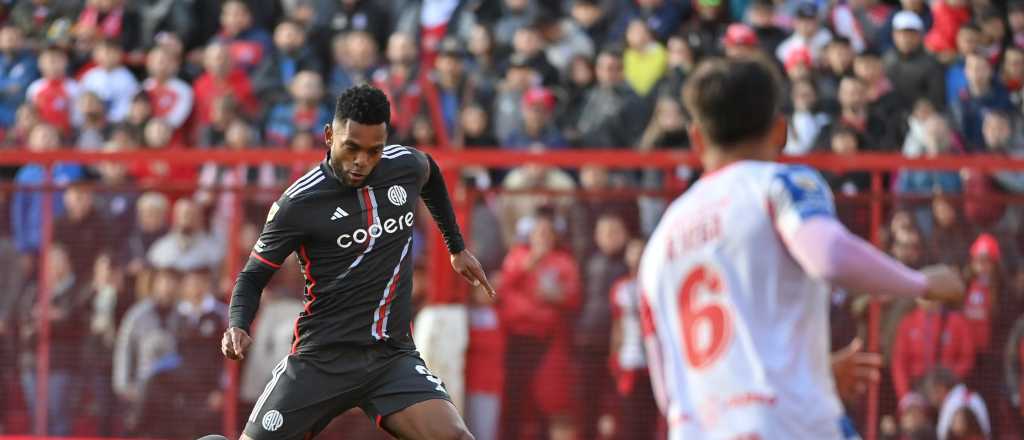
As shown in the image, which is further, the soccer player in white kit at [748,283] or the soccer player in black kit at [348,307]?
the soccer player in black kit at [348,307]

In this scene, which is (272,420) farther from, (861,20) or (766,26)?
(861,20)

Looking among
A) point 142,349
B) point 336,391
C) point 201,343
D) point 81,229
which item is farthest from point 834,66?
point 336,391

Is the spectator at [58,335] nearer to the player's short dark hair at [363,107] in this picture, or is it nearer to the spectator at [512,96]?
the spectator at [512,96]

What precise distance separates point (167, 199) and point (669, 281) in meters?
6.42

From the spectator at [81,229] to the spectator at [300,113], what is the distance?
2.04 m

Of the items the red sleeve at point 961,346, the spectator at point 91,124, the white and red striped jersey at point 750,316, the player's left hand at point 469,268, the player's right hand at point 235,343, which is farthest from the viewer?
the spectator at point 91,124

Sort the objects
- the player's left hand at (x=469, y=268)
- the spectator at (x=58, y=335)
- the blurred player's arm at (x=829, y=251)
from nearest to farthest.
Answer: the blurred player's arm at (x=829, y=251) → the player's left hand at (x=469, y=268) → the spectator at (x=58, y=335)

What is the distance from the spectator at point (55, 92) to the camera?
12.3 meters

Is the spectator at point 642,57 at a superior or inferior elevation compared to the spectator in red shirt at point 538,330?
superior

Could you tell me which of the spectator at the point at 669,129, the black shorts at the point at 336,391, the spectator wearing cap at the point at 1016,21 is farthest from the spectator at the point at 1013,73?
the black shorts at the point at 336,391

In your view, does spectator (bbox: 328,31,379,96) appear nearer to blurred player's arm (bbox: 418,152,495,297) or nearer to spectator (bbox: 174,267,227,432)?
spectator (bbox: 174,267,227,432)

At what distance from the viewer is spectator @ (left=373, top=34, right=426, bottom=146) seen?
11.2m

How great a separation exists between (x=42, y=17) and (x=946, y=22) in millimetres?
7978

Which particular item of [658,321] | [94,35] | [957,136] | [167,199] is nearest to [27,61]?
[94,35]
